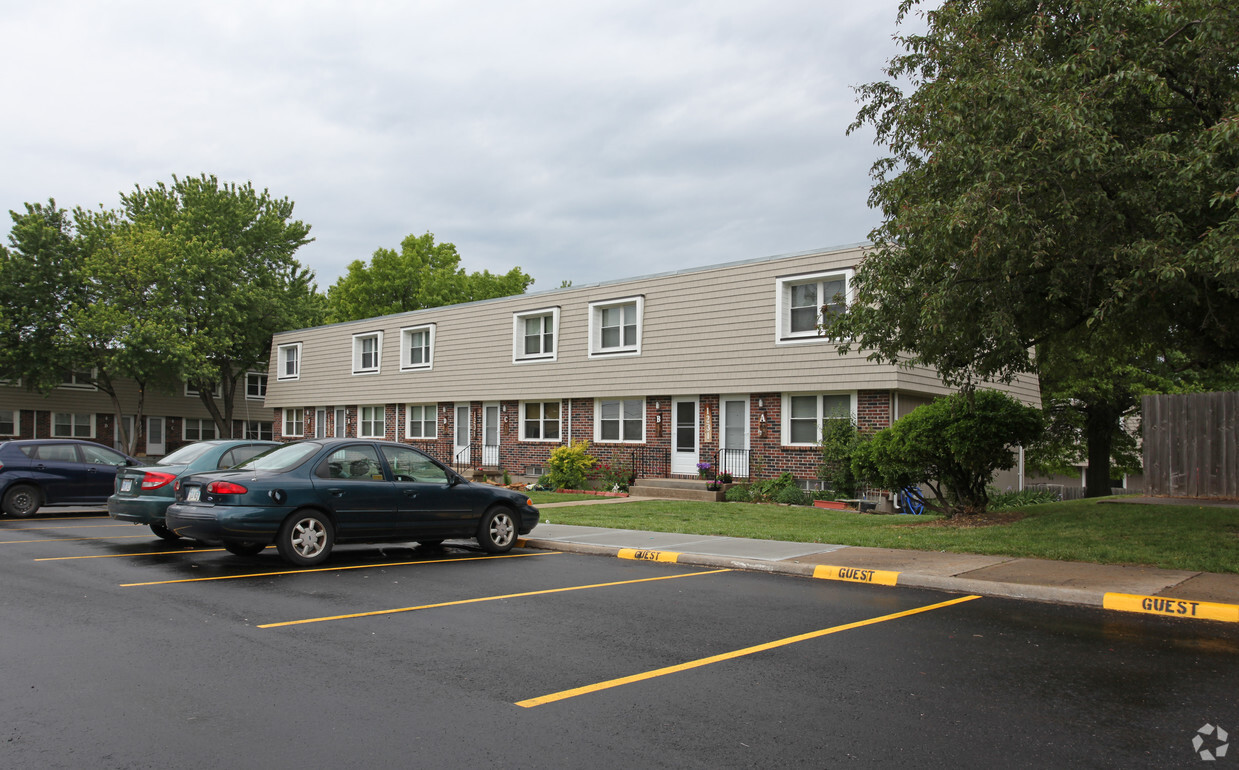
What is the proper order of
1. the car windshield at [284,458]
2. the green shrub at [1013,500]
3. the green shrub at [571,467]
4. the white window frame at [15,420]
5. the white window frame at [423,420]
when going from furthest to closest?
the white window frame at [15,420] < the white window frame at [423,420] < the green shrub at [571,467] < the green shrub at [1013,500] < the car windshield at [284,458]

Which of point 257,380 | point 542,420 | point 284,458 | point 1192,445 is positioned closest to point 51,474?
point 284,458

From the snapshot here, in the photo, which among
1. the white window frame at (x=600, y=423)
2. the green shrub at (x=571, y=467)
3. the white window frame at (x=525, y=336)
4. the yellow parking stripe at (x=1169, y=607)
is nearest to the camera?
the yellow parking stripe at (x=1169, y=607)

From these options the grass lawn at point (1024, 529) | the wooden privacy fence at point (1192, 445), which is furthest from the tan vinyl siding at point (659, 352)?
the wooden privacy fence at point (1192, 445)

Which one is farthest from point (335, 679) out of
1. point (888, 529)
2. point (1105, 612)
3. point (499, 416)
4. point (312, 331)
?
point (312, 331)

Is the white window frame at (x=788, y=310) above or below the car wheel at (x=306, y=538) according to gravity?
above

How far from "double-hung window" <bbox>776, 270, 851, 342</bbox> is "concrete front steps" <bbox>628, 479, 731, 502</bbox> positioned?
4.29m

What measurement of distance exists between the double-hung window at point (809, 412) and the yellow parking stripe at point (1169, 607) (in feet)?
43.2

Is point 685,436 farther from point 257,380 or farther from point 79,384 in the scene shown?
point 79,384

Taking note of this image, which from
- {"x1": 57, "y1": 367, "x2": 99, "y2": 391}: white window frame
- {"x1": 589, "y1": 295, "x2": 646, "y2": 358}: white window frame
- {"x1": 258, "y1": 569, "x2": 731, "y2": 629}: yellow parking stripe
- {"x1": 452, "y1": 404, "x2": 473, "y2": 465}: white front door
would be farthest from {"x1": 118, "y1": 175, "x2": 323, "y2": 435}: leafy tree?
{"x1": 258, "y1": 569, "x2": 731, "y2": 629}: yellow parking stripe

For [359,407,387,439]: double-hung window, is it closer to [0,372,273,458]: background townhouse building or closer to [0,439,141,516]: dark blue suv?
[0,372,273,458]: background townhouse building

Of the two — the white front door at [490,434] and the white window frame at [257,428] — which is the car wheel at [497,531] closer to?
the white front door at [490,434]

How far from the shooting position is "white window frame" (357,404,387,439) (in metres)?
34.9

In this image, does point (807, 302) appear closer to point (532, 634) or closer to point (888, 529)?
point (888, 529)

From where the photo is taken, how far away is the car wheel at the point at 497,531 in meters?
12.1
